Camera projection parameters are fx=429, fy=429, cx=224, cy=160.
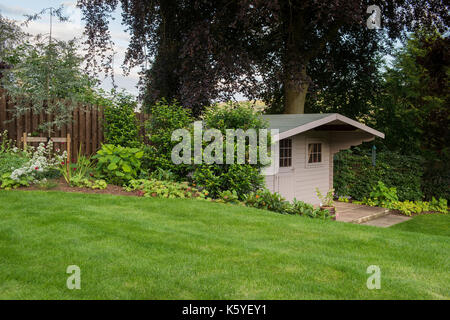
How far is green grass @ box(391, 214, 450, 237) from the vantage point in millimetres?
11195

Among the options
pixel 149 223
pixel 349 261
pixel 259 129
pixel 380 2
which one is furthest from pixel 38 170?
pixel 380 2

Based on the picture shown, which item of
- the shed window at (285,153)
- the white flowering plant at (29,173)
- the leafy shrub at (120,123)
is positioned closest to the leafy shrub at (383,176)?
the shed window at (285,153)

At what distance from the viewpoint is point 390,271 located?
4.48 meters

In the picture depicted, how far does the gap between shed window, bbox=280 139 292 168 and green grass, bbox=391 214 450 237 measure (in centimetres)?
331

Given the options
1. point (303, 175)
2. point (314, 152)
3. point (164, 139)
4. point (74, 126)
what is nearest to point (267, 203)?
point (164, 139)

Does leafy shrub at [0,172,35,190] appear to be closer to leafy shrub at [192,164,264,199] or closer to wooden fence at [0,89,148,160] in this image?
wooden fence at [0,89,148,160]

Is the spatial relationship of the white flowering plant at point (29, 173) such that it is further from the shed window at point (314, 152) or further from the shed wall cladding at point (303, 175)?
the shed window at point (314, 152)

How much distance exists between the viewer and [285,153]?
1224 centimetres

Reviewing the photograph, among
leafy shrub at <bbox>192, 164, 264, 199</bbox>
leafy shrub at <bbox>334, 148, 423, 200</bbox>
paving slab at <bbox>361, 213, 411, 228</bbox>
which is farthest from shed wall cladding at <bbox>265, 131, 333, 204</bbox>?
leafy shrub at <bbox>192, 164, 264, 199</bbox>

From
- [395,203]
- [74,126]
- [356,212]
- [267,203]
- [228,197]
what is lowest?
[356,212]

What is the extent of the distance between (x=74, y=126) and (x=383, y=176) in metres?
10.4

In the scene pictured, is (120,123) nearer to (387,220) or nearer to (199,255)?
(199,255)

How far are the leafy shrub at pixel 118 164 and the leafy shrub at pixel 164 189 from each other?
36 cm
